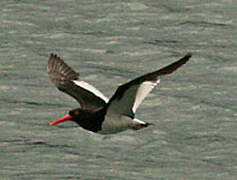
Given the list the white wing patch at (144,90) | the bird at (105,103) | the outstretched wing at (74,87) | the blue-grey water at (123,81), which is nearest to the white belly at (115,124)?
the bird at (105,103)

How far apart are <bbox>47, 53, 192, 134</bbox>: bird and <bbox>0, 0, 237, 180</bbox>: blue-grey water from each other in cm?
141

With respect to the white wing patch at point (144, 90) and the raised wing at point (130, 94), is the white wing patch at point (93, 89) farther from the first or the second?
→ the white wing patch at point (144, 90)

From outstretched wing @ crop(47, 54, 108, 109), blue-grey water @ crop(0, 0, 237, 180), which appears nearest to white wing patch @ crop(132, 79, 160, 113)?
outstretched wing @ crop(47, 54, 108, 109)

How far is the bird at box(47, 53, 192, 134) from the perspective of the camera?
17392 millimetres

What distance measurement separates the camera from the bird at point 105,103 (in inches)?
685

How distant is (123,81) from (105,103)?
4.81m

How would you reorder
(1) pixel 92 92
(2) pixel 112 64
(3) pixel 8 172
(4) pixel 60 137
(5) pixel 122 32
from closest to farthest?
(1) pixel 92 92, (3) pixel 8 172, (4) pixel 60 137, (2) pixel 112 64, (5) pixel 122 32

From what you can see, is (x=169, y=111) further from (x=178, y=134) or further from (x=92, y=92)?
(x=92, y=92)

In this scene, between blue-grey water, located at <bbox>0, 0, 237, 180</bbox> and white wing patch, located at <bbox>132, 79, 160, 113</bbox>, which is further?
blue-grey water, located at <bbox>0, 0, 237, 180</bbox>

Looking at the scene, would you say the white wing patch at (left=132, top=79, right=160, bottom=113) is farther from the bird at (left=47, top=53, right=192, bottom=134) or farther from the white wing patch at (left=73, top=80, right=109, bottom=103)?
the white wing patch at (left=73, top=80, right=109, bottom=103)

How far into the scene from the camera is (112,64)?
942 inches

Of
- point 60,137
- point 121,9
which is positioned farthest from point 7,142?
point 121,9

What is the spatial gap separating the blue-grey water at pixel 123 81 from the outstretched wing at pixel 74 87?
137 cm

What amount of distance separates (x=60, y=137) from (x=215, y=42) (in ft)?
15.6
